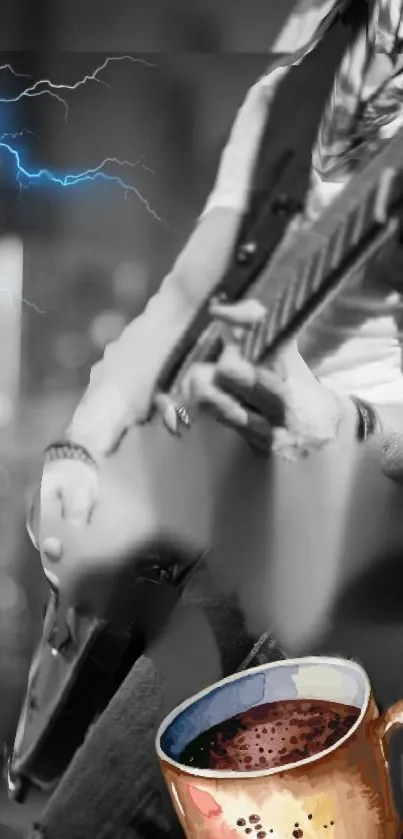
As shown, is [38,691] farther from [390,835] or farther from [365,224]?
[365,224]

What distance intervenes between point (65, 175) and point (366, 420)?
39 centimetres

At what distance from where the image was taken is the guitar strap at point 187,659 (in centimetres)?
81

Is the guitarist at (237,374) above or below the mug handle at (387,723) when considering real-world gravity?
above

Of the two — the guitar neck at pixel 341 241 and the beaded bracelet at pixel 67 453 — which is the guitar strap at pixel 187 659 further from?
the beaded bracelet at pixel 67 453

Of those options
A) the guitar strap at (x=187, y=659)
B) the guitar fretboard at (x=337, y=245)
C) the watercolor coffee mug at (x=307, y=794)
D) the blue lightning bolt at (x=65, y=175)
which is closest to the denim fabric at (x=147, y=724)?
the guitar strap at (x=187, y=659)

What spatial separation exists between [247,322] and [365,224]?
149mm

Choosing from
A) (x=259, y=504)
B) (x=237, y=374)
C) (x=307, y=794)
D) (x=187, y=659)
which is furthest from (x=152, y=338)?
(x=307, y=794)

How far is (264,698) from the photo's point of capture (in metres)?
0.78

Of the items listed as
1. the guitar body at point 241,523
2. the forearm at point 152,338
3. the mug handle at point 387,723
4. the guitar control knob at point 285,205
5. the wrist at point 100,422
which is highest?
the guitar control knob at point 285,205

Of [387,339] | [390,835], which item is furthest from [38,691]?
[387,339]

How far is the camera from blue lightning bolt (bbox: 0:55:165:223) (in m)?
0.83

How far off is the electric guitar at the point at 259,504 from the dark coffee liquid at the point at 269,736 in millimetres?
77

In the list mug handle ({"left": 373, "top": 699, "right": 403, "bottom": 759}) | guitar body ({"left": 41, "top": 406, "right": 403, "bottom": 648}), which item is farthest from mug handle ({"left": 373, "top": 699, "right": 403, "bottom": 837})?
guitar body ({"left": 41, "top": 406, "right": 403, "bottom": 648})

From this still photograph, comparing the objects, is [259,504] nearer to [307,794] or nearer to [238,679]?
[238,679]
